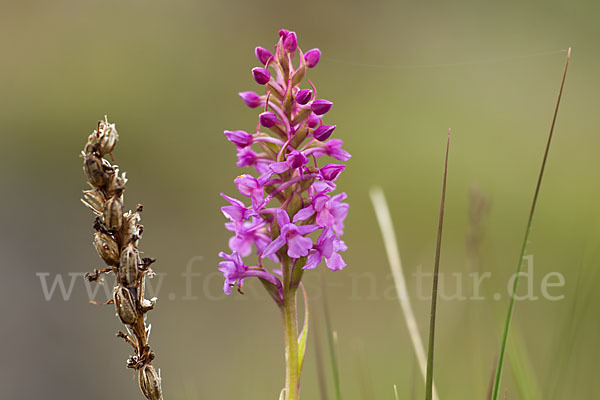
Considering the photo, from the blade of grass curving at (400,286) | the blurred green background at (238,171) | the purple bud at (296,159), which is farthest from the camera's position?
the blurred green background at (238,171)

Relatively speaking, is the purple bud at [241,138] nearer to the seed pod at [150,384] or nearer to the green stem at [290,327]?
the green stem at [290,327]

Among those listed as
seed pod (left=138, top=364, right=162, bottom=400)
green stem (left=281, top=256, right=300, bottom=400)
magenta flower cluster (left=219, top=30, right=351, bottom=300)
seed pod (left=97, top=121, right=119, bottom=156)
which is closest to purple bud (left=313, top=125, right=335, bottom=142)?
magenta flower cluster (left=219, top=30, right=351, bottom=300)

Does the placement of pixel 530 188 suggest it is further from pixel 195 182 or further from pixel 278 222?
pixel 278 222

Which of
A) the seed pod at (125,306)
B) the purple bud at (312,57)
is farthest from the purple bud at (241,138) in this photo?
the seed pod at (125,306)

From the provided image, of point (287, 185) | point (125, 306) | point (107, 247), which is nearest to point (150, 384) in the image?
point (125, 306)

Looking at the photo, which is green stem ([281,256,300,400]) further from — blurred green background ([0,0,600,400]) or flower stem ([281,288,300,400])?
blurred green background ([0,0,600,400])

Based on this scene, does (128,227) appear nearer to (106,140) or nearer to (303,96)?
(106,140)

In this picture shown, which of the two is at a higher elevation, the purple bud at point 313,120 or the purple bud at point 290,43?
the purple bud at point 290,43
